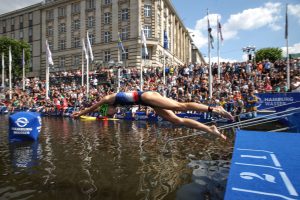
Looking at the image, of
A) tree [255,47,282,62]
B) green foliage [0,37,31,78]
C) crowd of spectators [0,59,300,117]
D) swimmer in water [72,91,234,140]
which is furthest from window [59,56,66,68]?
swimmer in water [72,91,234,140]

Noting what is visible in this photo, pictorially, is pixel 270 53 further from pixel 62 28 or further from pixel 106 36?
pixel 62 28

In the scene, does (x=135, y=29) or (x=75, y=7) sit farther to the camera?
(x=75, y=7)

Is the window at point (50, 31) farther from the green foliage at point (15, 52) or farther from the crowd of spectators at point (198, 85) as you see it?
the crowd of spectators at point (198, 85)

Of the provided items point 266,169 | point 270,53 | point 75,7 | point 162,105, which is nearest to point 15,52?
point 75,7

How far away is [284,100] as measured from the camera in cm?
1630

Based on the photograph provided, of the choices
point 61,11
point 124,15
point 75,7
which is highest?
point 75,7

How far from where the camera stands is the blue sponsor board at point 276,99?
15.8 meters

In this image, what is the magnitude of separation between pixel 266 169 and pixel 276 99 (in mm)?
13064

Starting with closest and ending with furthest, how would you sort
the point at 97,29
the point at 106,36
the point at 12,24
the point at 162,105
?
the point at 162,105 → the point at 106,36 → the point at 97,29 → the point at 12,24

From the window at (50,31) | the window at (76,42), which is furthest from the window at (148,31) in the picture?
the window at (50,31)

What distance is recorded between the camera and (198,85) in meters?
26.2

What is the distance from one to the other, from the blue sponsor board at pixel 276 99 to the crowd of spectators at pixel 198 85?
0.46m

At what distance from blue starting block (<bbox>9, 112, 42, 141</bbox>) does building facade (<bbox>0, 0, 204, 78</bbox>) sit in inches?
1282

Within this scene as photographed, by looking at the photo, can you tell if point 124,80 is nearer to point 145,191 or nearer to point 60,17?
point 145,191
